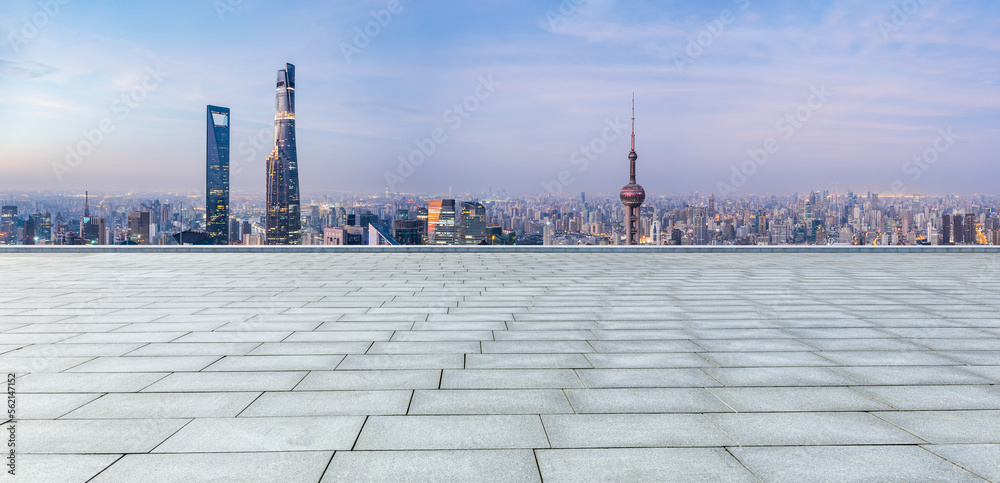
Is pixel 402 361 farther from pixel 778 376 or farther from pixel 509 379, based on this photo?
pixel 778 376

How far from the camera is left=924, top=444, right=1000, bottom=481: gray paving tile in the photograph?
347 cm

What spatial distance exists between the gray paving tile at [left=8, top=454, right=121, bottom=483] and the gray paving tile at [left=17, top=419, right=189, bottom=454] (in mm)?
75

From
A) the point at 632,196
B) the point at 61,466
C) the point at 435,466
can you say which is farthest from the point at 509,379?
the point at 632,196

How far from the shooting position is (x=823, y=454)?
3.70 meters

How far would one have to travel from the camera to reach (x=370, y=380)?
5.26 meters

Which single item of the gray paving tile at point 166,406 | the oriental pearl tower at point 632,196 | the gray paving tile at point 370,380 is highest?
the oriental pearl tower at point 632,196

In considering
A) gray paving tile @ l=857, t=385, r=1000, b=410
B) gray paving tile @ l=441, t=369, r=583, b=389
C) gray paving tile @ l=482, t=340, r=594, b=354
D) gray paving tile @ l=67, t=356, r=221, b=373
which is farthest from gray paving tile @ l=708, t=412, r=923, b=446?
gray paving tile @ l=67, t=356, r=221, b=373

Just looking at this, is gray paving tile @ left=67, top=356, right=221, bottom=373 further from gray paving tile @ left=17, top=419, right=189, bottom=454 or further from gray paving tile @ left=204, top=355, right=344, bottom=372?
gray paving tile @ left=17, top=419, right=189, bottom=454

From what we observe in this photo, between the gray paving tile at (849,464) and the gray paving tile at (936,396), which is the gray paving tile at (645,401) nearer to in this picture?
the gray paving tile at (849,464)

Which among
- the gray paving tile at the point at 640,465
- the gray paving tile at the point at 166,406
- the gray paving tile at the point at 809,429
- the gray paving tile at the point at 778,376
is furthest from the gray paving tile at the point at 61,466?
the gray paving tile at the point at 778,376

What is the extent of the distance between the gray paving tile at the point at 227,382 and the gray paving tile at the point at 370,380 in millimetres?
175

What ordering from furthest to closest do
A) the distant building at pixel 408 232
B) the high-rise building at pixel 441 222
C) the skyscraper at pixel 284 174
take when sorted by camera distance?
the skyscraper at pixel 284 174, the high-rise building at pixel 441 222, the distant building at pixel 408 232

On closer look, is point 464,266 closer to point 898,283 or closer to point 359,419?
point 898,283

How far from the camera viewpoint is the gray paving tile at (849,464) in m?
3.38
